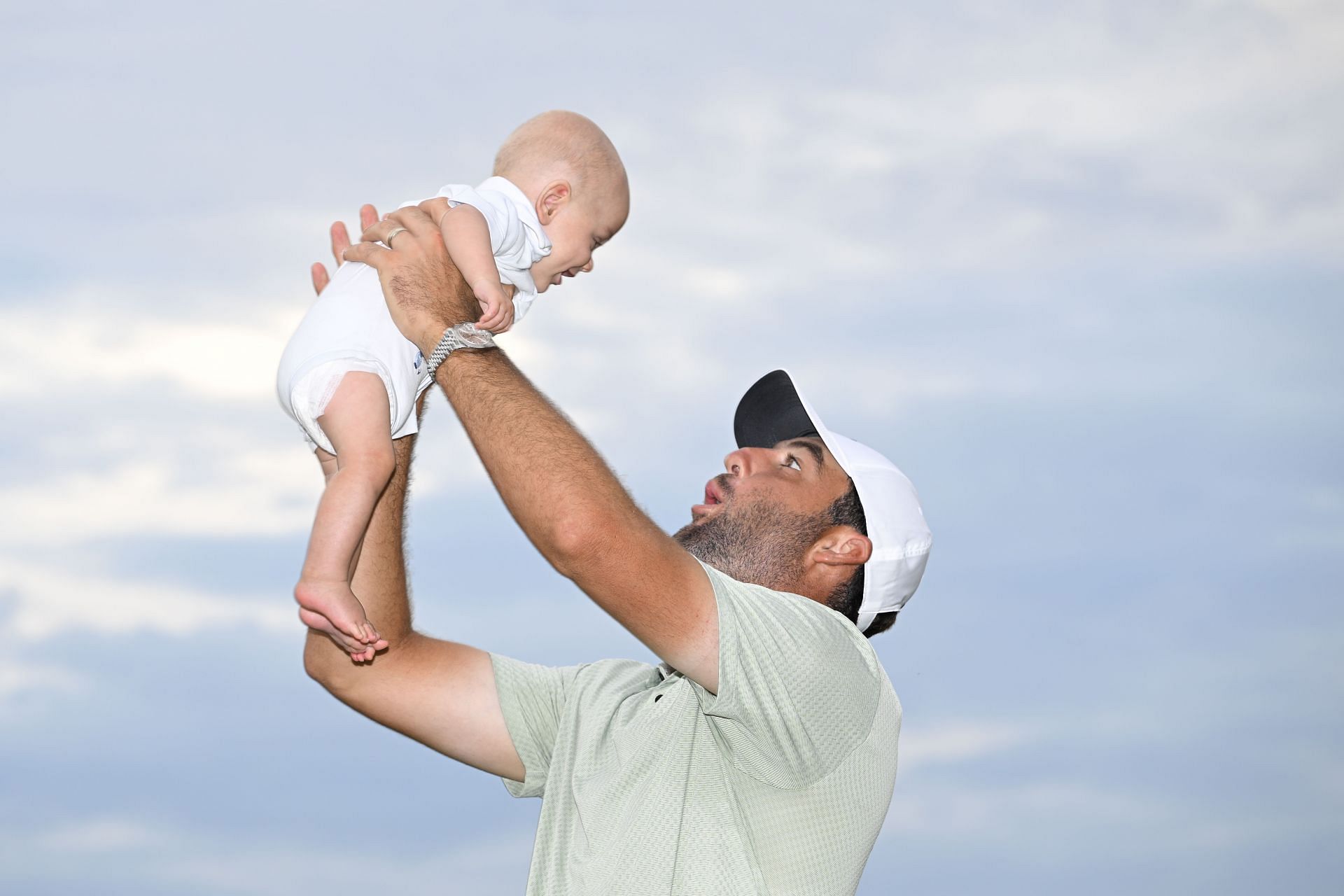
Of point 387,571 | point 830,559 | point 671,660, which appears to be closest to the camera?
point 671,660

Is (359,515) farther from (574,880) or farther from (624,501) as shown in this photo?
(574,880)

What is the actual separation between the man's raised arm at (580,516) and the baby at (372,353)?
27 centimetres

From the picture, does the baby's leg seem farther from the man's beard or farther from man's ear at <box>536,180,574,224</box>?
the man's beard

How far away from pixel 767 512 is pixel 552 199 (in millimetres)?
1138

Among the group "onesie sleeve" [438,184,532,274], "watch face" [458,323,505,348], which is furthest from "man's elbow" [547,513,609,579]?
"onesie sleeve" [438,184,532,274]

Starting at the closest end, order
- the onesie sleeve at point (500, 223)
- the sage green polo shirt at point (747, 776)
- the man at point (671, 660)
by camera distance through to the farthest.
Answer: the man at point (671, 660)
the sage green polo shirt at point (747, 776)
the onesie sleeve at point (500, 223)

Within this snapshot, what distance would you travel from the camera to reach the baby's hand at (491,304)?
3232mm

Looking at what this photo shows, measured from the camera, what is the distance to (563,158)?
12.4 ft

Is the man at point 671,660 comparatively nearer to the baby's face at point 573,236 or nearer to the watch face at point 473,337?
the watch face at point 473,337

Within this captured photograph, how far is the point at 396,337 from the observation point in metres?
3.38

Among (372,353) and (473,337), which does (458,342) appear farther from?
(372,353)

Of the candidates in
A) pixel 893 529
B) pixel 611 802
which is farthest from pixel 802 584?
pixel 611 802

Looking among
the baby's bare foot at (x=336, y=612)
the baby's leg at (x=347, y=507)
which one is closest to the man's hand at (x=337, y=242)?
the baby's leg at (x=347, y=507)

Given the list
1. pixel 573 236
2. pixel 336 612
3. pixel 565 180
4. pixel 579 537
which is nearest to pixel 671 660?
pixel 579 537
